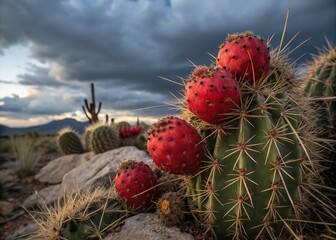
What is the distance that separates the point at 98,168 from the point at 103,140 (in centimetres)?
199

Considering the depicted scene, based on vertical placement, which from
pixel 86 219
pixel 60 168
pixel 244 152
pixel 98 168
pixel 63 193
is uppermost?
pixel 244 152

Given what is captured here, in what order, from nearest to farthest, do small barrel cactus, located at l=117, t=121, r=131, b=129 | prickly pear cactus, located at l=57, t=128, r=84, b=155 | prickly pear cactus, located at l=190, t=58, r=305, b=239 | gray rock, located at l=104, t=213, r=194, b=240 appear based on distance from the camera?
prickly pear cactus, located at l=190, t=58, r=305, b=239 < gray rock, located at l=104, t=213, r=194, b=240 < prickly pear cactus, located at l=57, t=128, r=84, b=155 < small barrel cactus, located at l=117, t=121, r=131, b=129

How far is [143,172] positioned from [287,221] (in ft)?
3.71

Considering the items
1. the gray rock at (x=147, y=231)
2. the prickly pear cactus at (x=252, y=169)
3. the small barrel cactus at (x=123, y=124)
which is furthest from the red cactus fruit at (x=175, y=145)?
the small barrel cactus at (x=123, y=124)

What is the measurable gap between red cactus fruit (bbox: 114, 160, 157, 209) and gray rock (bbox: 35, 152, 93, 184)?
477 cm

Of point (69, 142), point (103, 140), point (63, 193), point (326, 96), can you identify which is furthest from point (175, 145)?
point (69, 142)

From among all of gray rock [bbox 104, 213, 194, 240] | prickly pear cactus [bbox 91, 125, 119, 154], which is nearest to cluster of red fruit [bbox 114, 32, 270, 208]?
gray rock [bbox 104, 213, 194, 240]

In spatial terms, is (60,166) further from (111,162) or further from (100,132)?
(111,162)

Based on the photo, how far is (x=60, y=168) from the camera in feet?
24.7

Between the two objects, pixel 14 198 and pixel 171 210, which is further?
pixel 14 198

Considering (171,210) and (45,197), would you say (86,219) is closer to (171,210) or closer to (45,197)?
(171,210)

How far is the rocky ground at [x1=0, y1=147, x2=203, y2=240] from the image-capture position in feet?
A: 7.77

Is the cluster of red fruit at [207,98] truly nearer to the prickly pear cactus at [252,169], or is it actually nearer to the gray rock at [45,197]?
the prickly pear cactus at [252,169]

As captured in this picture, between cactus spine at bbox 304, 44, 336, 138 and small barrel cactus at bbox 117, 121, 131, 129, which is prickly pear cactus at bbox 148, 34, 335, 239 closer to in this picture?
cactus spine at bbox 304, 44, 336, 138
